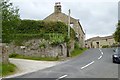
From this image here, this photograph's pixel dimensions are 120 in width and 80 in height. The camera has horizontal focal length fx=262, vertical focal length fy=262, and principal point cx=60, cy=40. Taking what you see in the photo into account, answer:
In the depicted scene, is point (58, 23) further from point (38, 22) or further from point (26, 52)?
point (26, 52)

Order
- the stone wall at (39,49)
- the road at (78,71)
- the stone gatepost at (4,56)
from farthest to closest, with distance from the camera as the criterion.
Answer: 1. the stone wall at (39,49)
2. the stone gatepost at (4,56)
3. the road at (78,71)

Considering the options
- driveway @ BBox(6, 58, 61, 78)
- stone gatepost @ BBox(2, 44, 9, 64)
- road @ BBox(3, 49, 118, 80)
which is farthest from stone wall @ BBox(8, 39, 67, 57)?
stone gatepost @ BBox(2, 44, 9, 64)

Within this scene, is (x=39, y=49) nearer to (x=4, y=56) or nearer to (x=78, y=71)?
(x=4, y=56)

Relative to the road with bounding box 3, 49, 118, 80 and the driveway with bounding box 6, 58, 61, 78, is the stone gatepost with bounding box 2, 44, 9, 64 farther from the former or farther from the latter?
the road with bounding box 3, 49, 118, 80

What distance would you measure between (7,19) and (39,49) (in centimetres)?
1210

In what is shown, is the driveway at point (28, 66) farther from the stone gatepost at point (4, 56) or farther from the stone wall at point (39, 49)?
the stone wall at point (39, 49)

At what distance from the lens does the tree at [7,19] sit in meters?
20.5

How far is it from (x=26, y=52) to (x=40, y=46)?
82.6 inches

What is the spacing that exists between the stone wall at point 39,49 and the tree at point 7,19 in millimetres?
10788

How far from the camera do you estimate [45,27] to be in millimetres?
37469

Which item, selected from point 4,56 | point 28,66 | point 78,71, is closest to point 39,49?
point 28,66

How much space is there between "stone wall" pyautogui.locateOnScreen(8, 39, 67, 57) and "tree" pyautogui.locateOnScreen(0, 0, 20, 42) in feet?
35.4

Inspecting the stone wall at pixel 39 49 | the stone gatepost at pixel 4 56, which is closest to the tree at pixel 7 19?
the stone gatepost at pixel 4 56

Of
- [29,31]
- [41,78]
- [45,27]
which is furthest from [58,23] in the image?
[41,78]
